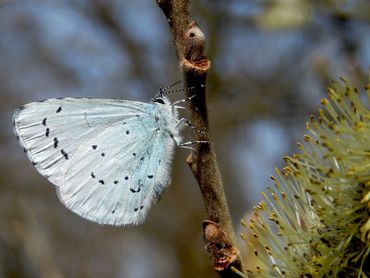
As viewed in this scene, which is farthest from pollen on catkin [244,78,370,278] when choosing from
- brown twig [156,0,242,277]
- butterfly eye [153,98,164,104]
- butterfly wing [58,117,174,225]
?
butterfly eye [153,98,164,104]

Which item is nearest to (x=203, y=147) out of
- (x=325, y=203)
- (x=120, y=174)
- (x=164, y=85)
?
(x=325, y=203)

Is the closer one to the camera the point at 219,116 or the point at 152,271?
the point at 219,116

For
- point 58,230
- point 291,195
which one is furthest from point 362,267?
point 58,230

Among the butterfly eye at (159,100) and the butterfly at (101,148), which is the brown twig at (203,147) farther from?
the butterfly eye at (159,100)

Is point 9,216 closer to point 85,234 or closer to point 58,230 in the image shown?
point 85,234

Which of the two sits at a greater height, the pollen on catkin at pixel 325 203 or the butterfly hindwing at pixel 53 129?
the butterfly hindwing at pixel 53 129

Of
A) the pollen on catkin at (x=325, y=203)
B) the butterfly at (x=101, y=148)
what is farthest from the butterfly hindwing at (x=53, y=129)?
the pollen on catkin at (x=325, y=203)

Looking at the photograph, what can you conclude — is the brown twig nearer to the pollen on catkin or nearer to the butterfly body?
the pollen on catkin
